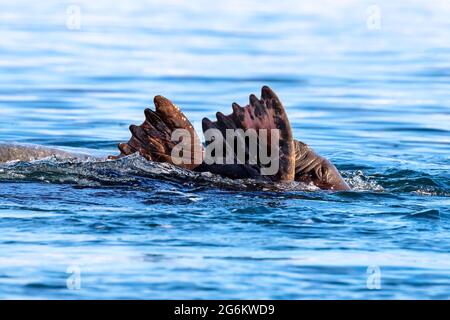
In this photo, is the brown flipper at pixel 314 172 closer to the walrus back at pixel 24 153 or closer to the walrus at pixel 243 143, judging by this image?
the walrus at pixel 243 143

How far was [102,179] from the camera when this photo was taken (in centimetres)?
825

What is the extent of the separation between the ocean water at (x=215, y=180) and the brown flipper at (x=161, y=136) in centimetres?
14

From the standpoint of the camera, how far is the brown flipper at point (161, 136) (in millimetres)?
8273

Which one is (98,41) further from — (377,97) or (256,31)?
(377,97)

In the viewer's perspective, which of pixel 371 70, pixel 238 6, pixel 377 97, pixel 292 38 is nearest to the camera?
pixel 377 97

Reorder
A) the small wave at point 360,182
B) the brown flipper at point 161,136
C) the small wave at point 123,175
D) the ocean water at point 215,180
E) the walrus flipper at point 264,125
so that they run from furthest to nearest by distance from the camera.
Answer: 1. the small wave at point 360,182
2. the brown flipper at point 161,136
3. the small wave at point 123,175
4. the walrus flipper at point 264,125
5. the ocean water at point 215,180

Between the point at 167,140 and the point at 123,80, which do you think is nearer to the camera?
the point at 167,140

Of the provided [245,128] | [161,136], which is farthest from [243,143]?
[161,136]

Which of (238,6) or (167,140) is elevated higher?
(238,6)

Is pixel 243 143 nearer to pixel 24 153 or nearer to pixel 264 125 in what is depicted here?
pixel 264 125

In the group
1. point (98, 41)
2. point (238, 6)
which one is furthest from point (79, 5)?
point (98, 41)

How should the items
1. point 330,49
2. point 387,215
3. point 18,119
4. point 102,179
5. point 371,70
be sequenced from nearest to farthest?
point 387,215 → point 102,179 → point 18,119 → point 371,70 → point 330,49

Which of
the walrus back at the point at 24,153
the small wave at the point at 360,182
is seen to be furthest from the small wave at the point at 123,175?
the small wave at the point at 360,182

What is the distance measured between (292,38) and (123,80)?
21.8ft
